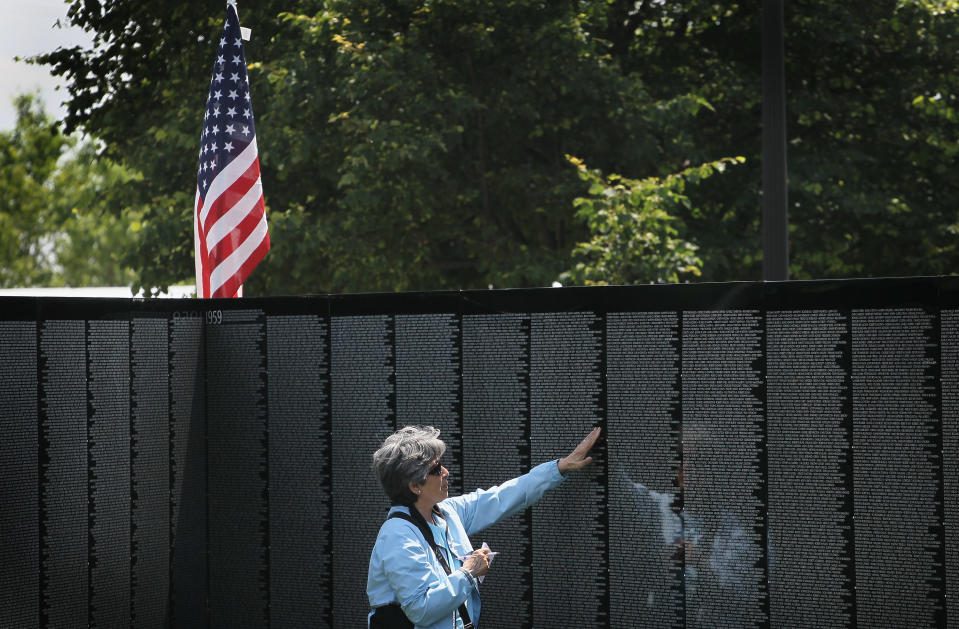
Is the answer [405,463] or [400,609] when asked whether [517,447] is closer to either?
[405,463]

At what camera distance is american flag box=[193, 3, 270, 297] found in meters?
8.30

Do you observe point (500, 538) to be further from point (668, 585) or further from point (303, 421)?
point (303, 421)

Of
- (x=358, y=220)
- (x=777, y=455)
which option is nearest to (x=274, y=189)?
(x=358, y=220)

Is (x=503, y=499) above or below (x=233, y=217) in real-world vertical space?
below

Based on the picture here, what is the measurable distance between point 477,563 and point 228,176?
16.5 feet

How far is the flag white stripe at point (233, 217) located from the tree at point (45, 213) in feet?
80.9

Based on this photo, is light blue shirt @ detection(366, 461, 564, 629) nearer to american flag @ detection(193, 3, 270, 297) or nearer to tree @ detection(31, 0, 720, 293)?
american flag @ detection(193, 3, 270, 297)

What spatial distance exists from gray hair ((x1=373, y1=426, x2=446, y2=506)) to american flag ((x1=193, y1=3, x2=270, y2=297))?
385 centimetres

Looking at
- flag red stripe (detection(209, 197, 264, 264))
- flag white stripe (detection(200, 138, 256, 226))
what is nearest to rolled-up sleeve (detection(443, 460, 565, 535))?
flag red stripe (detection(209, 197, 264, 264))

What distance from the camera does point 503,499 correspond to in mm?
5293

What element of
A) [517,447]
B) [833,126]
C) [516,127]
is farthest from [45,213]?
[517,447]

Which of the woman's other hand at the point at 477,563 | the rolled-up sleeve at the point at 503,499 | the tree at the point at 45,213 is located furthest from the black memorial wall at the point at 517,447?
the tree at the point at 45,213

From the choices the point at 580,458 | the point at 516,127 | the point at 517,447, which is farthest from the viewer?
the point at 516,127

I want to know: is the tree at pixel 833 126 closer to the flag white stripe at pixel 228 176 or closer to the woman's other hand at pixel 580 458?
the flag white stripe at pixel 228 176
